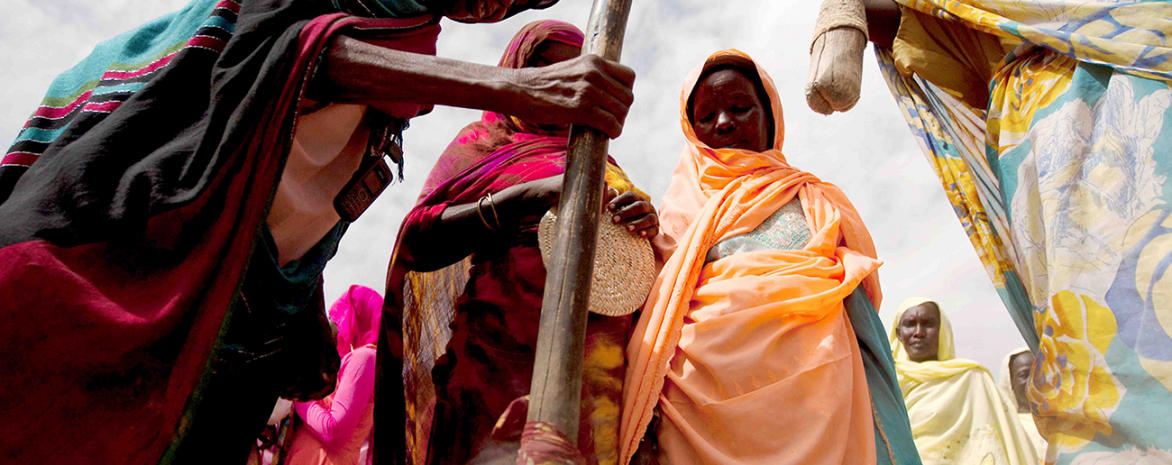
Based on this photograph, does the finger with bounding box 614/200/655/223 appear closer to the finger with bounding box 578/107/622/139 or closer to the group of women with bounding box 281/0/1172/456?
the group of women with bounding box 281/0/1172/456

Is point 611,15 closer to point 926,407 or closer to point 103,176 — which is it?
point 103,176

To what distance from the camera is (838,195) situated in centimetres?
317

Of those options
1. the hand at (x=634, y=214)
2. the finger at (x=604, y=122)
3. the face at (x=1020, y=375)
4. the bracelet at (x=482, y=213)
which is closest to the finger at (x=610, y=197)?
the hand at (x=634, y=214)

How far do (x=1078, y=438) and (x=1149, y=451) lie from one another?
17 centimetres

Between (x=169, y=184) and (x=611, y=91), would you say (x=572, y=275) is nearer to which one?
(x=611, y=91)

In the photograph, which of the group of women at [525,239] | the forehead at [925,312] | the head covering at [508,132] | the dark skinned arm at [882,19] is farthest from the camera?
the forehead at [925,312]

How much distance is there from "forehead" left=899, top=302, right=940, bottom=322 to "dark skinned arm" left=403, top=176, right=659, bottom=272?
5.46 metres

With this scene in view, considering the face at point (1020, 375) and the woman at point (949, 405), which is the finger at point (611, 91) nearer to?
the woman at point (949, 405)

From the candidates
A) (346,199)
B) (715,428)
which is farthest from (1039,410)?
(346,199)

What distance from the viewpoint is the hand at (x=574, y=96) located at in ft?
6.00

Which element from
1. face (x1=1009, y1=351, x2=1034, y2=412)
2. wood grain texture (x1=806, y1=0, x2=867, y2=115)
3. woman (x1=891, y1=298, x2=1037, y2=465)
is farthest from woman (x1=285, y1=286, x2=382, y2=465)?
face (x1=1009, y1=351, x2=1034, y2=412)

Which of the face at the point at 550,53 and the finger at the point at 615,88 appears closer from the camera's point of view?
the finger at the point at 615,88

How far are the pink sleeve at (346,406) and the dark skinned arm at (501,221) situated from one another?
2.20 meters

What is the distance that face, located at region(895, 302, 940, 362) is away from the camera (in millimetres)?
7316
